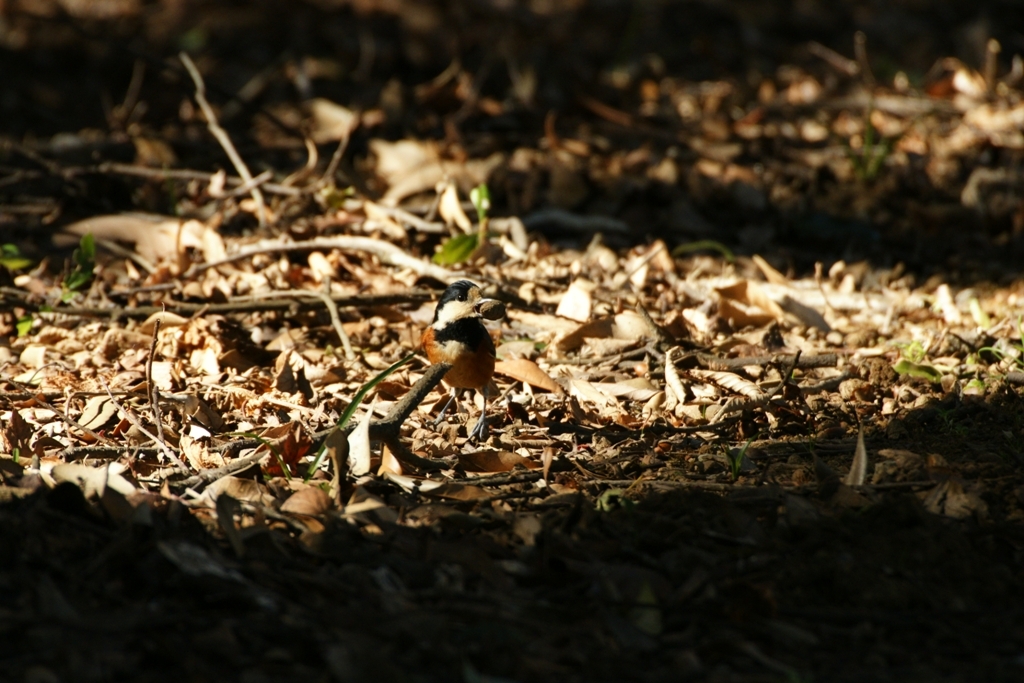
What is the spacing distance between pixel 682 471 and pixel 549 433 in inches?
24.3

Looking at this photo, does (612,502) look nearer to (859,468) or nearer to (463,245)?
(859,468)

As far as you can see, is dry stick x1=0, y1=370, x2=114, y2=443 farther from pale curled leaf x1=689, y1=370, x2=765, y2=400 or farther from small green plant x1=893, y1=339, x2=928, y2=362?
small green plant x1=893, y1=339, x2=928, y2=362

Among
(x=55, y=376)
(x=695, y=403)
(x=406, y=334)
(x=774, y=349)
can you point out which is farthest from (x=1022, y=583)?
(x=55, y=376)

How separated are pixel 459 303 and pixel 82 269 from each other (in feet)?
6.27

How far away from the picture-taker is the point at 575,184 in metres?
6.20

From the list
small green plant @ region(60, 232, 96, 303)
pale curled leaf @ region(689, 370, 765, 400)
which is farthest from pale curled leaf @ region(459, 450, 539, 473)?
small green plant @ region(60, 232, 96, 303)

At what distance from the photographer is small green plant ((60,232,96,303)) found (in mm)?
4547

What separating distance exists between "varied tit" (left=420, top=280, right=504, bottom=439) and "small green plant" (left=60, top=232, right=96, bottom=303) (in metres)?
1.72

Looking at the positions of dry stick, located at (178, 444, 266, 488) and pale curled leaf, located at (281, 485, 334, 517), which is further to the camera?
dry stick, located at (178, 444, 266, 488)

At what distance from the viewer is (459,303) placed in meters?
3.97

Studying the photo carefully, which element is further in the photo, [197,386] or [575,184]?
[575,184]

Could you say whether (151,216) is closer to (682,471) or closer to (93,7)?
(682,471)

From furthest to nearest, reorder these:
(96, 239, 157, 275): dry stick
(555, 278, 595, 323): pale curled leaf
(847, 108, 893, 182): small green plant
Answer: (847, 108, 893, 182): small green plant < (96, 239, 157, 275): dry stick < (555, 278, 595, 323): pale curled leaf

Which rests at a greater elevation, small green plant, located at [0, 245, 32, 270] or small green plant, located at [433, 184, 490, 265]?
small green plant, located at [433, 184, 490, 265]
